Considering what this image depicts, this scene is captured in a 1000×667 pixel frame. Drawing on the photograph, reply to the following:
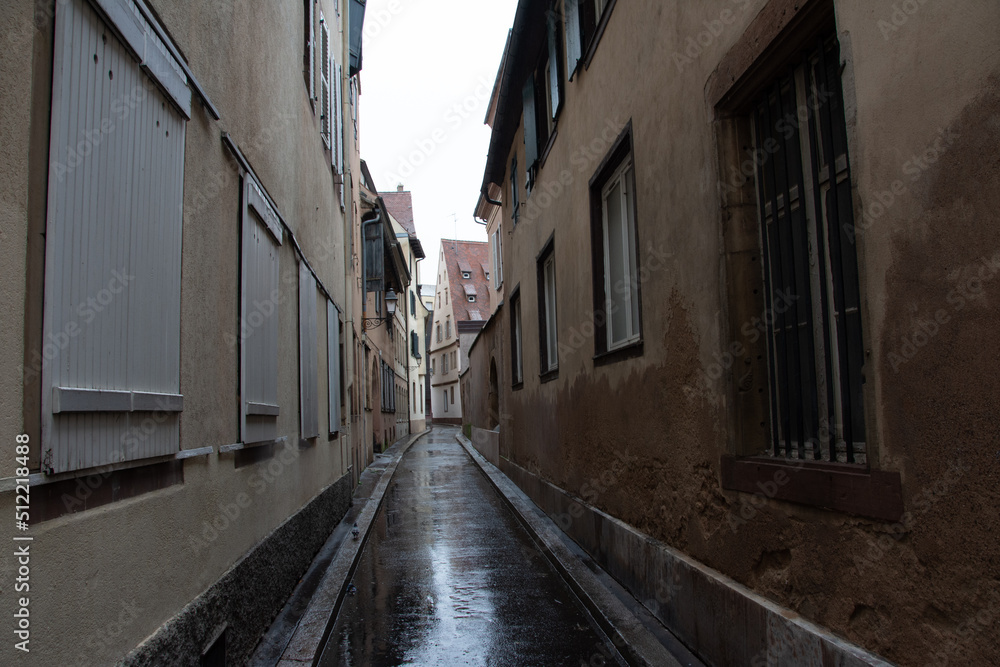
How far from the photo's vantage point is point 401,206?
125ft

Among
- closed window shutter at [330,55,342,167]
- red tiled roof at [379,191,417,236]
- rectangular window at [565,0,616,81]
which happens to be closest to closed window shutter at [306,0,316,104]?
closed window shutter at [330,55,342,167]

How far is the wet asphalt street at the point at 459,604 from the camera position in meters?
4.48

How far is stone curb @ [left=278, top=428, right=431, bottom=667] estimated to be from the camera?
4305 millimetres

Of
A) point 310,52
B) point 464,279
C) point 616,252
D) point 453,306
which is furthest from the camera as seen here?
point 464,279

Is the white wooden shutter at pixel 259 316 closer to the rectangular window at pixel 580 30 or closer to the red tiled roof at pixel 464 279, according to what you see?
the rectangular window at pixel 580 30

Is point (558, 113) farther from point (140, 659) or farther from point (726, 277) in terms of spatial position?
point (140, 659)

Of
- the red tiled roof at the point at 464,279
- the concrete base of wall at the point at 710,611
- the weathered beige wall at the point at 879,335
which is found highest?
the red tiled roof at the point at 464,279

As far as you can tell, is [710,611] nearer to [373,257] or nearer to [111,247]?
[111,247]

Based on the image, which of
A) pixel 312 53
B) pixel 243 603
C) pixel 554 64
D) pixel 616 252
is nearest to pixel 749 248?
pixel 616 252

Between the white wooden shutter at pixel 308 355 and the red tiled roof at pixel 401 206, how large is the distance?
29682 mm

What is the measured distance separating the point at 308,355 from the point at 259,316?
7.39 ft

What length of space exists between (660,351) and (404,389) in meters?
30.1

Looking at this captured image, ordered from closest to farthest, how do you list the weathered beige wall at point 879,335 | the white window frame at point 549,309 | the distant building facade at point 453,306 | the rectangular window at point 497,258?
1. the weathered beige wall at point 879,335
2. the white window frame at point 549,309
3. the rectangular window at point 497,258
4. the distant building facade at point 453,306

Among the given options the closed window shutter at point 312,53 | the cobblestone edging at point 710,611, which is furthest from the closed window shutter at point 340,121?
the cobblestone edging at point 710,611
